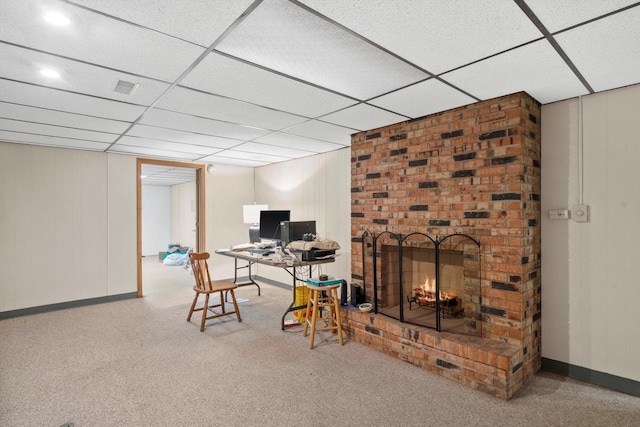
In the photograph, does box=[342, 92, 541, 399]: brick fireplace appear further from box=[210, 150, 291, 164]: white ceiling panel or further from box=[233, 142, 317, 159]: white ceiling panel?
box=[210, 150, 291, 164]: white ceiling panel

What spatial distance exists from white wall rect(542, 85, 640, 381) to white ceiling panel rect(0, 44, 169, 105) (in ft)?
10.7

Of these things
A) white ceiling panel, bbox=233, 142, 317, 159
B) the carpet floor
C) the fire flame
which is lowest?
the carpet floor

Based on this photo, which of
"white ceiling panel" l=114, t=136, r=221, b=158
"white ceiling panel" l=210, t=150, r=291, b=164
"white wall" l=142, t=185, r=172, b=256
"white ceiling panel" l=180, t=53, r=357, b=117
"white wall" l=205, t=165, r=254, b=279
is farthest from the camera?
"white wall" l=142, t=185, r=172, b=256

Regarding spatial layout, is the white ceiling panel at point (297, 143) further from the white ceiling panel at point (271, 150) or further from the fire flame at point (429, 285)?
the fire flame at point (429, 285)

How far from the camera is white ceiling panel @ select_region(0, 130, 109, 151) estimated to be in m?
3.97

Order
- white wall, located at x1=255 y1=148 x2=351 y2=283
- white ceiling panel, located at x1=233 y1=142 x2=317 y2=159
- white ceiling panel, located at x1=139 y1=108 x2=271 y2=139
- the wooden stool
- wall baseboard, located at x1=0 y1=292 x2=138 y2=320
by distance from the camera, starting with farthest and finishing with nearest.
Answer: white wall, located at x1=255 y1=148 x2=351 y2=283 → white ceiling panel, located at x1=233 y1=142 x2=317 y2=159 → wall baseboard, located at x1=0 y1=292 x2=138 y2=320 → the wooden stool → white ceiling panel, located at x1=139 y1=108 x2=271 y2=139

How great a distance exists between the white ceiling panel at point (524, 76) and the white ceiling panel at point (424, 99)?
0.11 m

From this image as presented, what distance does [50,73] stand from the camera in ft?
7.38

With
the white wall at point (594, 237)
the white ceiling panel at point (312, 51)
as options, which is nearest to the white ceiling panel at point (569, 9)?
the white ceiling panel at point (312, 51)

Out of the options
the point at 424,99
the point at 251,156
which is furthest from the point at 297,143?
the point at 424,99

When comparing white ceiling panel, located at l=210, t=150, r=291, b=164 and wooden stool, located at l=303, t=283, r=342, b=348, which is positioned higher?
white ceiling panel, located at l=210, t=150, r=291, b=164

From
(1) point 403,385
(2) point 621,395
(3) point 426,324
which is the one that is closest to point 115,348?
(1) point 403,385

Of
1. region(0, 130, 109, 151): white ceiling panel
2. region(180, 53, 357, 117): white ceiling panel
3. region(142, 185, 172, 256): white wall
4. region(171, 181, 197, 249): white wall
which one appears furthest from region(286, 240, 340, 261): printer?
region(142, 185, 172, 256): white wall

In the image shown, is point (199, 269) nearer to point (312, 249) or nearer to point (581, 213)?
point (312, 249)
